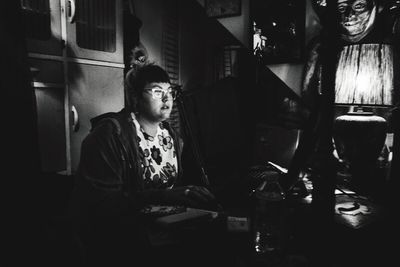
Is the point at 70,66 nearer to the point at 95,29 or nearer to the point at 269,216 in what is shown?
the point at 95,29

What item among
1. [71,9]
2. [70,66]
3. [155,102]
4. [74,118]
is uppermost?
[71,9]

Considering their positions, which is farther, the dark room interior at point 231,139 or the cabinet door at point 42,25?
the cabinet door at point 42,25

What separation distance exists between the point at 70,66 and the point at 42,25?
351 mm

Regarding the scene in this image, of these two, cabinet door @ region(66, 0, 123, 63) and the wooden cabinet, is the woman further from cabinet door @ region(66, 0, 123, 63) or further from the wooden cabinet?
cabinet door @ region(66, 0, 123, 63)

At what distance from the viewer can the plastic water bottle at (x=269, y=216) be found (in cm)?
116

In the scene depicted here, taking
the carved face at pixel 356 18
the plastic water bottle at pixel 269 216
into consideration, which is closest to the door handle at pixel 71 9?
the carved face at pixel 356 18

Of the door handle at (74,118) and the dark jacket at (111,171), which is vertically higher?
the door handle at (74,118)

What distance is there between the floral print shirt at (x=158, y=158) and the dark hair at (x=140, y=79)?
118 mm

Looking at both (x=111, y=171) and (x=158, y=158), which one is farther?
(x=158, y=158)

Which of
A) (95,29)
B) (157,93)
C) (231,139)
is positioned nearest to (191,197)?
(157,93)

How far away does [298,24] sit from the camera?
246 centimetres

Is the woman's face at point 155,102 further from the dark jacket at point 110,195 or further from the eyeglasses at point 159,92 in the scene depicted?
the dark jacket at point 110,195

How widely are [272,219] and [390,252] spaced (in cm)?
50

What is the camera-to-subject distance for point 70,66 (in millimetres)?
2615
